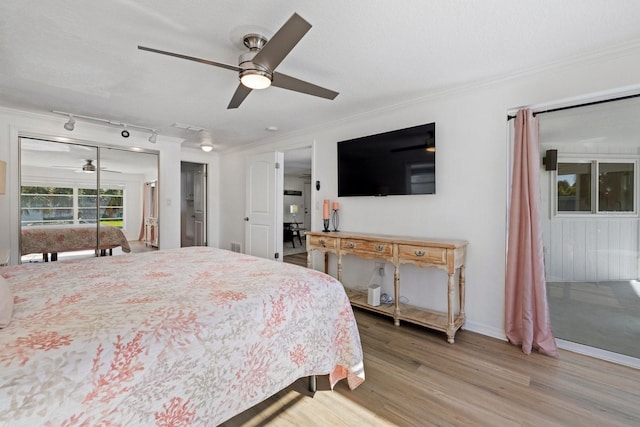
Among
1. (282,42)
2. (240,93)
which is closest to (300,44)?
(282,42)

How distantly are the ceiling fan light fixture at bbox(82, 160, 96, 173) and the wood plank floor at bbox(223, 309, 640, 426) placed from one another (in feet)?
12.8

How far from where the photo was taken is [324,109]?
10.9 ft

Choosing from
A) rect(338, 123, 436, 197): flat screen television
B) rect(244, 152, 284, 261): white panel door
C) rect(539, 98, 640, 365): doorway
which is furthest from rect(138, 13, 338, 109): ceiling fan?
rect(244, 152, 284, 261): white panel door

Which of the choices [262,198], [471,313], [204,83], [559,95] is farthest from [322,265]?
[559,95]

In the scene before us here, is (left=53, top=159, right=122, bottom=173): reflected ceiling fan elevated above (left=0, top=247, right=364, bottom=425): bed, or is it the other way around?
(left=53, top=159, right=122, bottom=173): reflected ceiling fan

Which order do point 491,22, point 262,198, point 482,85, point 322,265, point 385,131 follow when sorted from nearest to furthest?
point 491,22 → point 482,85 → point 385,131 → point 322,265 → point 262,198

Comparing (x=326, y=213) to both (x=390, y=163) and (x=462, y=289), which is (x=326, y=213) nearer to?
(x=390, y=163)

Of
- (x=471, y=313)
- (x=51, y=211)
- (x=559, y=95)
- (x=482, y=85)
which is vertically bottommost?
(x=471, y=313)

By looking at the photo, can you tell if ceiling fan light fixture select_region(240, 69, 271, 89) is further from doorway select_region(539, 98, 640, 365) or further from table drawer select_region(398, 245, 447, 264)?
doorway select_region(539, 98, 640, 365)

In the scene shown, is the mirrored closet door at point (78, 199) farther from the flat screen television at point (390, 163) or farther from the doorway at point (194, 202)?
the flat screen television at point (390, 163)

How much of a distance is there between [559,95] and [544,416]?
7.50 ft

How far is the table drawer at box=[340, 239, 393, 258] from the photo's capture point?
2791mm

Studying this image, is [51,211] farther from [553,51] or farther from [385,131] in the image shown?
[553,51]

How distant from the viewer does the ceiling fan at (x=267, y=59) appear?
1486 millimetres
